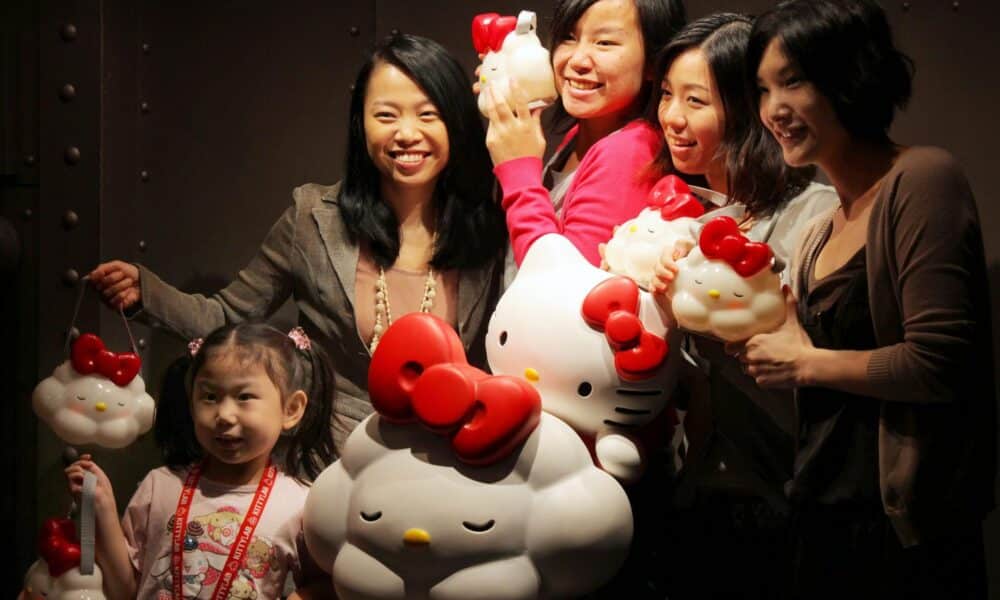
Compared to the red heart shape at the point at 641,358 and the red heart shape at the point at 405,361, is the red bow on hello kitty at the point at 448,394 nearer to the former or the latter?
the red heart shape at the point at 405,361

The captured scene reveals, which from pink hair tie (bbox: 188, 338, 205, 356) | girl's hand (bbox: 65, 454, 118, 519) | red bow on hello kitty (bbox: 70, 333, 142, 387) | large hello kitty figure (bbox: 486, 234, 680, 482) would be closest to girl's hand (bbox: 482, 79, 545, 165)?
large hello kitty figure (bbox: 486, 234, 680, 482)

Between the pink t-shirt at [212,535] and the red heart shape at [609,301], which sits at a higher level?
the red heart shape at [609,301]

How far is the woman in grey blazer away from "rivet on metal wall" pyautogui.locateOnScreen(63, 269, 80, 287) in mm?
222

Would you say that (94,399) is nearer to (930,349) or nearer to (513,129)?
(513,129)

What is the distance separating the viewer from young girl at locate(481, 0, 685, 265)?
7.64 feet

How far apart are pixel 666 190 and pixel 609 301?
10.0 inches

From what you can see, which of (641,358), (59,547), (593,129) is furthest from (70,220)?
(641,358)

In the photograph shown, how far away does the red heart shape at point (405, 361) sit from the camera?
6.69 ft

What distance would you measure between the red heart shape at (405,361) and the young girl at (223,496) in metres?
0.37

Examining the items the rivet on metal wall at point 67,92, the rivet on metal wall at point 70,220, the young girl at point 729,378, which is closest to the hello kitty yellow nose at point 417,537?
the young girl at point 729,378

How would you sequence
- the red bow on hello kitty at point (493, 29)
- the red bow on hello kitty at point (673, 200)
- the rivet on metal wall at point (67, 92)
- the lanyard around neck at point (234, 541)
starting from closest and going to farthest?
the red bow on hello kitty at point (673, 200) < the lanyard around neck at point (234, 541) < the red bow on hello kitty at point (493, 29) < the rivet on metal wall at point (67, 92)

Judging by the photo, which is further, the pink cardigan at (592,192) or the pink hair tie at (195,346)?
the pink hair tie at (195,346)

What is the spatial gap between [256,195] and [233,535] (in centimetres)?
92

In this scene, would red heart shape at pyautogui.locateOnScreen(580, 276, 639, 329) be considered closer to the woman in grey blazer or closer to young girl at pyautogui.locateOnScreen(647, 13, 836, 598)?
young girl at pyautogui.locateOnScreen(647, 13, 836, 598)
